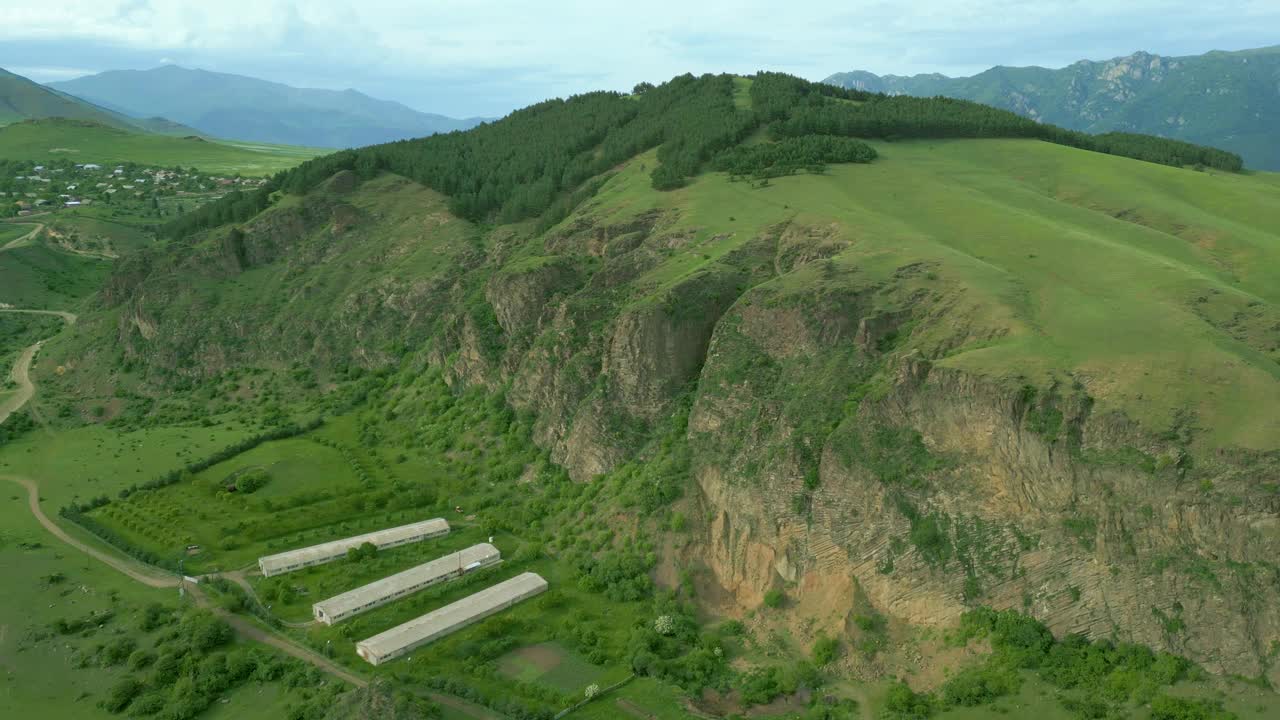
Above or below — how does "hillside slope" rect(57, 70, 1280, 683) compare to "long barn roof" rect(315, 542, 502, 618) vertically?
above

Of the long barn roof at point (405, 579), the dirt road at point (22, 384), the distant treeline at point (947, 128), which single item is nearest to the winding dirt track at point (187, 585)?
the long barn roof at point (405, 579)

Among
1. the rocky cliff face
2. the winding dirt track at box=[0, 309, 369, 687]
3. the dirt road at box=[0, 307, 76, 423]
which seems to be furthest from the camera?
the dirt road at box=[0, 307, 76, 423]

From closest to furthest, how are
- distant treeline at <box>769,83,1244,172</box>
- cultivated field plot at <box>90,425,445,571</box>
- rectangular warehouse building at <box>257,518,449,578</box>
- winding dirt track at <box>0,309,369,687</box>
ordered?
winding dirt track at <box>0,309,369,687</box>
rectangular warehouse building at <box>257,518,449,578</box>
cultivated field plot at <box>90,425,445,571</box>
distant treeline at <box>769,83,1244,172</box>

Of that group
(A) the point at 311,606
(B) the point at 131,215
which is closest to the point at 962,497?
(A) the point at 311,606

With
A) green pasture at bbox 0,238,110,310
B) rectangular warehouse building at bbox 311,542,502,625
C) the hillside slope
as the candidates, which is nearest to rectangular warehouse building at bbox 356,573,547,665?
rectangular warehouse building at bbox 311,542,502,625

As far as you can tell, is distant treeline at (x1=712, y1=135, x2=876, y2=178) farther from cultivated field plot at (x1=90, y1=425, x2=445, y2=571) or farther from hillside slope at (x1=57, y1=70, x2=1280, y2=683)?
cultivated field plot at (x1=90, y1=425, x2=445, y2=571)

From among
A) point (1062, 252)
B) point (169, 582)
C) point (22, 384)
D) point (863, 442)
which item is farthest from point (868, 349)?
point (22, 384)

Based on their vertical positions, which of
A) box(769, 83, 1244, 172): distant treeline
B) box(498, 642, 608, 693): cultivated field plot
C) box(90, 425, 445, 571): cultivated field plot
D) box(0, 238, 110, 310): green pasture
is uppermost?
box(769, 83, 1244, 172): distant treeline

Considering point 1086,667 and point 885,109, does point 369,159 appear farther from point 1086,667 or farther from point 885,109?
point 1086,667
